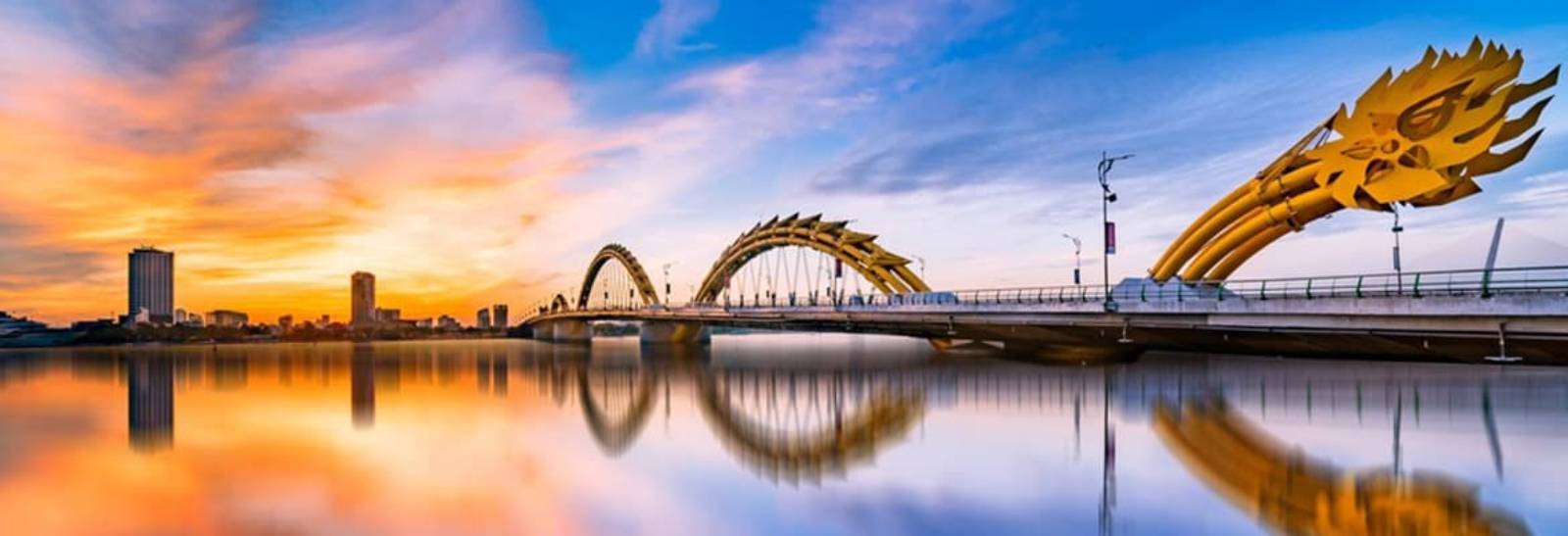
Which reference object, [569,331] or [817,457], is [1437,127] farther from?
[569,331]

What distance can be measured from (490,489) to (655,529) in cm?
620

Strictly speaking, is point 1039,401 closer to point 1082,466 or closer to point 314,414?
point 1082,466

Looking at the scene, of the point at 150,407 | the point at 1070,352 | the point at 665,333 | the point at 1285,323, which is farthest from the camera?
the point at 665,333

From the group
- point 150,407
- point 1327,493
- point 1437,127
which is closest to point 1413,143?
point 1437,127

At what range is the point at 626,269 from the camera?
141m

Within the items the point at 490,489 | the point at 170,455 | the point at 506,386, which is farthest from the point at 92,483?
the point at 506,386

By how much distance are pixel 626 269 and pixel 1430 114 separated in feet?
359

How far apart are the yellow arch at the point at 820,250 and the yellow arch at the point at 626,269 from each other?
18543 millimetres

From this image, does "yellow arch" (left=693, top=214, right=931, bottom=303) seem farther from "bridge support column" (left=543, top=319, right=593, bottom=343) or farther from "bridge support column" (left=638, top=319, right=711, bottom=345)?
"bridge support column" (left=543, top=319, right=593, bottom=343)

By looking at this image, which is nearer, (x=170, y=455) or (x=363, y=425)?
(x=170, y=455)

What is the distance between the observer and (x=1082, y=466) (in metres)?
23.8

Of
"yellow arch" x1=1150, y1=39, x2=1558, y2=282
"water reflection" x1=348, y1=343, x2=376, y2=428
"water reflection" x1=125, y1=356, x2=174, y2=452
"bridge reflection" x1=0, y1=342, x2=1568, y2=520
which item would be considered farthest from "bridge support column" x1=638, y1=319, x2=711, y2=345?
"yellow arch" x1=1150, y1=39, x2=1558, y2=282

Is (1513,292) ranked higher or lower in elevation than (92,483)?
higher

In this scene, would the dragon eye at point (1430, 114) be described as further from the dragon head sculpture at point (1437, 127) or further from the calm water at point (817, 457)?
the calm water at point (817, 457)
